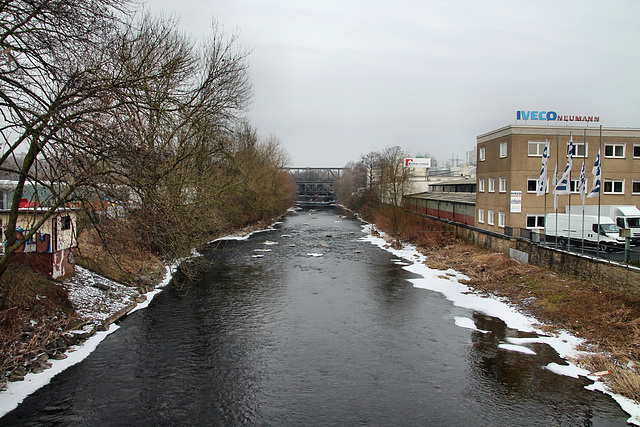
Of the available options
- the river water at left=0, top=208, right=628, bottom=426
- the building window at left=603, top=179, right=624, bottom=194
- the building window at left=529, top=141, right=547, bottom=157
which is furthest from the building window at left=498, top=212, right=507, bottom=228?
the river water at left=0, top=208, right=628, bottom=426

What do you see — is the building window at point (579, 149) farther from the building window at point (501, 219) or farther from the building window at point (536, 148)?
the building window at point (501, 219)

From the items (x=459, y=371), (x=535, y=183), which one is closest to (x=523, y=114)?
(x=535, y=183)

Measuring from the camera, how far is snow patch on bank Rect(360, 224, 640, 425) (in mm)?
10412

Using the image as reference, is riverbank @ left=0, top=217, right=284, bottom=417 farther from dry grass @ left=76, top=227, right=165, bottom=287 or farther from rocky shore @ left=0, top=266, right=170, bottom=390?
dry grass @ left=76, top=227, right=165, bottom=287

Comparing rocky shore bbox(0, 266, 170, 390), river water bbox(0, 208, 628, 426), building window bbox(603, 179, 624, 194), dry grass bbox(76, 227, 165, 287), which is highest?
Answer: building window bbox(603, 179, 624, 194)

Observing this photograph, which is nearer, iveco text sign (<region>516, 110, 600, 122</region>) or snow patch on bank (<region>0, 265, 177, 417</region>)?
snow patch on bank (<region>0, 265, 177, 417</region>)

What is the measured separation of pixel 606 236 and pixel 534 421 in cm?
1565

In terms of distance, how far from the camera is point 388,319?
15.5 meters

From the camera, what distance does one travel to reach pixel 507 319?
50.9 ft

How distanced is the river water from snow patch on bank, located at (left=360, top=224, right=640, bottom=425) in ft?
0.95

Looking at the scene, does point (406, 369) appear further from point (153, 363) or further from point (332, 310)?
point (153, 363)

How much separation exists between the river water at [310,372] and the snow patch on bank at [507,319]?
29cm

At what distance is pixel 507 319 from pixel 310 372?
26.2 ft

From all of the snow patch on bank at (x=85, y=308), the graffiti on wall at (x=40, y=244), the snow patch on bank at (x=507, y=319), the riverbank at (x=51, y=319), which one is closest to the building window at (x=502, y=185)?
the snow patch on bank at (x=507, y=319)
